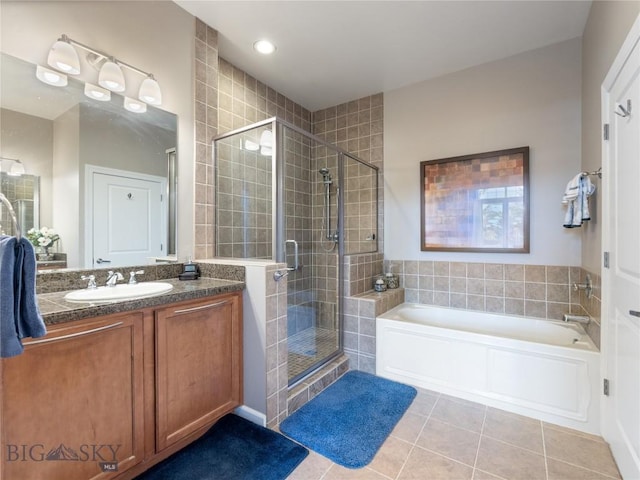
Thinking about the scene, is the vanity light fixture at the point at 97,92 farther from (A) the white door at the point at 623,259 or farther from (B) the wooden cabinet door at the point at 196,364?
(A) the white door at the point at 623,259

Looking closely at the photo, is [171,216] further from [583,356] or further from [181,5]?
[583,356]

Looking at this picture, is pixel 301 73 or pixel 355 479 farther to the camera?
pixel 301 73

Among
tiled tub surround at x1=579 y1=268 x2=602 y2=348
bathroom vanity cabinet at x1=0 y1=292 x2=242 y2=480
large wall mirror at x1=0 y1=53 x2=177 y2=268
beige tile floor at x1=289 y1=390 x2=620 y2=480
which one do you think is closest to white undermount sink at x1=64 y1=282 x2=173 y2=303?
bathroom vanity cabinet at x1=0 y1=292 x2=242 y2=480

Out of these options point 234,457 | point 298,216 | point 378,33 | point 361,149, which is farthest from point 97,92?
point 361,149

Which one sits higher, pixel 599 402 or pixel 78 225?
pixel 78 225

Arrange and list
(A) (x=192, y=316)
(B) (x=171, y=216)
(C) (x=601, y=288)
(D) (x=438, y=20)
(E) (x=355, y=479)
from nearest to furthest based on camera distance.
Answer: (E) (x=355, y=479), (A) (x=192, y=316), (C) (x=601, y=288), (B) (x=171, y=216), (D) (x=438, y=20)

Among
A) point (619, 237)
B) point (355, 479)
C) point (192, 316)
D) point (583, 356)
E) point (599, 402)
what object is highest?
point (619, 237)

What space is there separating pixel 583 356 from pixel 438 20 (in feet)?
8.41

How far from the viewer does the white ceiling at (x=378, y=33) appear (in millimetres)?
2131

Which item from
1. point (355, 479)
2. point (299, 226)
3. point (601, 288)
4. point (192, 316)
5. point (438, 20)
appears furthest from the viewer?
point (299, 226)

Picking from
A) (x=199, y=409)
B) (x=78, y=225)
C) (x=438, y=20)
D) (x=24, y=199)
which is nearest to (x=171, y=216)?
(x=78, y=225)

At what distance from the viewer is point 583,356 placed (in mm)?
1837

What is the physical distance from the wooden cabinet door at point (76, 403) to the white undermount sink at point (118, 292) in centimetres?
14

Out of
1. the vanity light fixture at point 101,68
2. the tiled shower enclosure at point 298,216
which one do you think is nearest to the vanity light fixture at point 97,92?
the vanity light fixture at point 101,68
